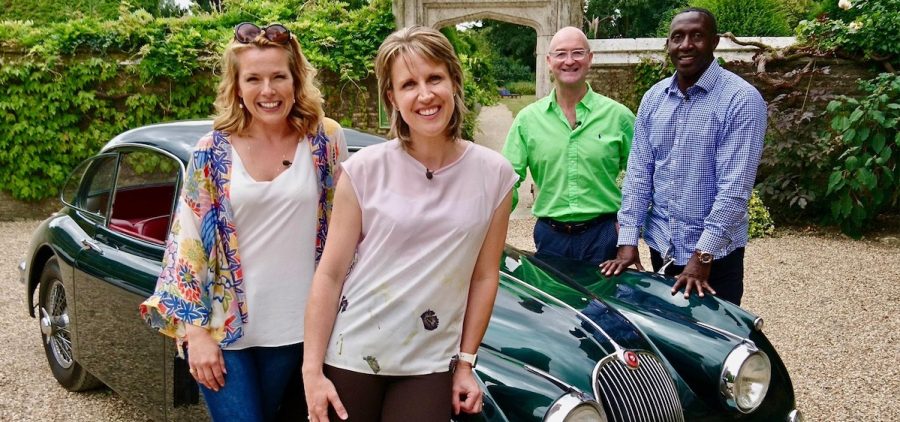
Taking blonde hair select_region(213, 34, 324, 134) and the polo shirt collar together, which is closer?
blonde hair select_region(213, 34, 324, 134)

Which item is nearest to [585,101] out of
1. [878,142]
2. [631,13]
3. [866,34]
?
[878,142]

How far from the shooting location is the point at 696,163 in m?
3.06

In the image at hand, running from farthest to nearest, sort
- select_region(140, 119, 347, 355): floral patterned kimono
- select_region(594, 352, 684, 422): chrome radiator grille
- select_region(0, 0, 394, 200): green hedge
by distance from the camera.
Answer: select_region(0, 0, 394, 200): green hedge < select_region(594, 352, 684, 422): chrome radiator grille < select_region(140, 119, 347, 355): floral patterned kimono

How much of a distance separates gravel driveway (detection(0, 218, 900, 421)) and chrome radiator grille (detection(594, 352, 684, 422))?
6.48 feet

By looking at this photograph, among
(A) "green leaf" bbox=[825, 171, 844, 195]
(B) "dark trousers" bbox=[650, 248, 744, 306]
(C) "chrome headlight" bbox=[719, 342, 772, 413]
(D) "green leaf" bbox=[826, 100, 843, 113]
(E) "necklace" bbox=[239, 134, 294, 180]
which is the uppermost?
(E) "necklace" bbox=[239, 134, 294, 180]

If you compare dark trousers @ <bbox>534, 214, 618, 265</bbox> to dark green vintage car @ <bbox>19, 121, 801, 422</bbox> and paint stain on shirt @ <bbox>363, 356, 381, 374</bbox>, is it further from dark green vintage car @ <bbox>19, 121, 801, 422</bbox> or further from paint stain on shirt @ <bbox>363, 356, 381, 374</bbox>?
paint stain on shirt @ <bbox>363, 356, 381, 374</bbox>

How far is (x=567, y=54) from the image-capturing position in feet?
11.3

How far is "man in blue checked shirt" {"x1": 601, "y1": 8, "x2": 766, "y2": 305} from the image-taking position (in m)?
2.96

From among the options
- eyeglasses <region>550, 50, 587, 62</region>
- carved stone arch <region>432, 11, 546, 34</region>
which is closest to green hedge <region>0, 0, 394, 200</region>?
carved stone arch <region>432, 11, 546, 34</region>

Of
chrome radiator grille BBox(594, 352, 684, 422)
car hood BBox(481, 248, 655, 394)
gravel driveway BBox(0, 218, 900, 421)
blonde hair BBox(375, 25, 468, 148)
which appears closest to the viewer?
blonde hair BBox(375, 25, 468, 148)

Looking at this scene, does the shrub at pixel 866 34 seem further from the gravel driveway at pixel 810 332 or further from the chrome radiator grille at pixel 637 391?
the chrome radiator grille at pixel 637 391

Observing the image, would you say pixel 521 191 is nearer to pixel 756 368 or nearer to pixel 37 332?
pixel 37 332

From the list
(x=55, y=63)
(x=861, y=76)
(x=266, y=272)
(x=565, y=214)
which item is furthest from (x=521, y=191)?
(x=266, y=272)

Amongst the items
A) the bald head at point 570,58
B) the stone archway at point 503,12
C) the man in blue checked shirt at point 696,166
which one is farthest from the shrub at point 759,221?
the bald head at point 570,58
